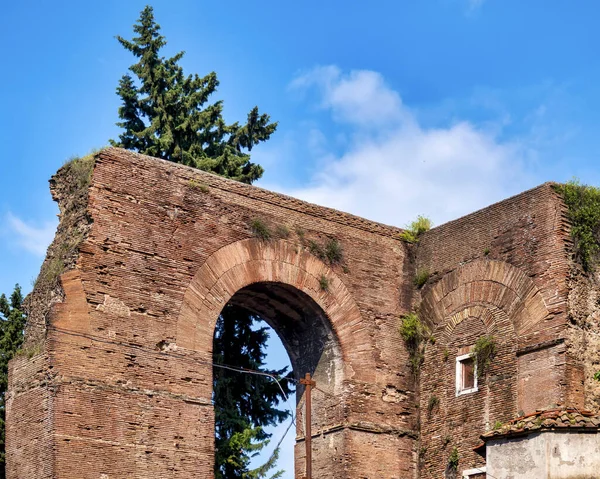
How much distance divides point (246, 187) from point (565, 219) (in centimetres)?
439

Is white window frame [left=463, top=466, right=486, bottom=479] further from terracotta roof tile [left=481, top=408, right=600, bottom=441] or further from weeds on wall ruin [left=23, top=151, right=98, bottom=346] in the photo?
weeds on wall ruin [left=23, top=151, right=98, bottom=346]

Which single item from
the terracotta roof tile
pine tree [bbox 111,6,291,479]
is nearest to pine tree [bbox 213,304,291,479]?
pine tree [bbox 111,6,291,479]

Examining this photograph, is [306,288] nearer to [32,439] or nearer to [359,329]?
[359,329]

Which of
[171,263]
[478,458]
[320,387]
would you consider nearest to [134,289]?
[171,263]

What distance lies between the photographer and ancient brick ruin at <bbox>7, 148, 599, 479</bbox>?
15500 mm

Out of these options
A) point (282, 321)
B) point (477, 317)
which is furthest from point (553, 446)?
point (282, 321)

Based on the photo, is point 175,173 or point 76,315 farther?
point 175,173

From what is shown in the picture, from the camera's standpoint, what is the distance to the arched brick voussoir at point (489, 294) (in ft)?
56.2

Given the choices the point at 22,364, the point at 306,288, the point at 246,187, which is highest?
the point at 246,187

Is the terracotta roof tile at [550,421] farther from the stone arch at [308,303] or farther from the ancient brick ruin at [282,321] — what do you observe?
the stone arch at [308,303]

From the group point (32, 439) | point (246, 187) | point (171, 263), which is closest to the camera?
point (32, 439)

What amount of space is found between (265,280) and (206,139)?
588cm

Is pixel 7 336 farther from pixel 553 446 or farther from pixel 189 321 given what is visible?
pixel 553 446

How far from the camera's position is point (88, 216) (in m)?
16.1
